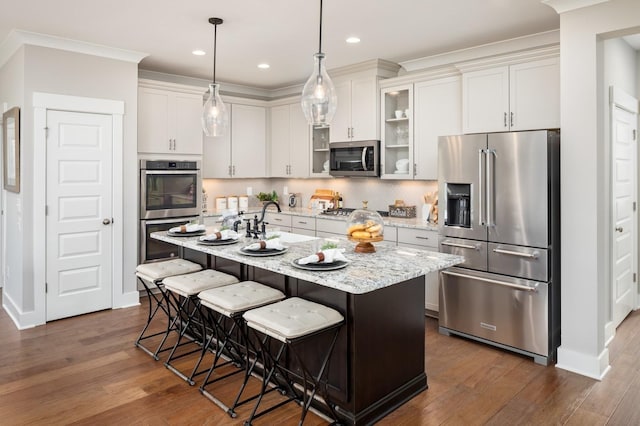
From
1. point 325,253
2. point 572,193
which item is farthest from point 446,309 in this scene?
point 325,253

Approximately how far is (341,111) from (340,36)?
143cm

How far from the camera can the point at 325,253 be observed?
275cm

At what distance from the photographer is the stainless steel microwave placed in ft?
17.4

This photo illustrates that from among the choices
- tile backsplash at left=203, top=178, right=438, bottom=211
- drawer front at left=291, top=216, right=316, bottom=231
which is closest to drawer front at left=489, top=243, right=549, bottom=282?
tile backsplash at left=203, top=178, right=438, bottom=211

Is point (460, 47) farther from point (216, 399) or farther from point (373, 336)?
point (216, 399)

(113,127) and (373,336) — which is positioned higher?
(113,127)

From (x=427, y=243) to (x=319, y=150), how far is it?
7.54 ft

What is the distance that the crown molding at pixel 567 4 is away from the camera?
3.16m

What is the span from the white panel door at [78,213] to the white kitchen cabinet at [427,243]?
10.1ft

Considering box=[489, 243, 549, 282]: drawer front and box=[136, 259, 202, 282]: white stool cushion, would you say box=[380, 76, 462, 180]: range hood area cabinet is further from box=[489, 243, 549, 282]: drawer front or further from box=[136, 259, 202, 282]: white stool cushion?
box=[136, 259, 202, 282]: white stool cushion

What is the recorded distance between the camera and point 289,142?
650 centimetres

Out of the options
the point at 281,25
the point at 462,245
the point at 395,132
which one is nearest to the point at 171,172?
the point at 281,25

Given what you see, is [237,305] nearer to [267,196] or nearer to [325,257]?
[325,257]

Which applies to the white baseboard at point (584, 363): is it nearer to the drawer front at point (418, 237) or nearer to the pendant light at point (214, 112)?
the drawer front at point (418, 237)
